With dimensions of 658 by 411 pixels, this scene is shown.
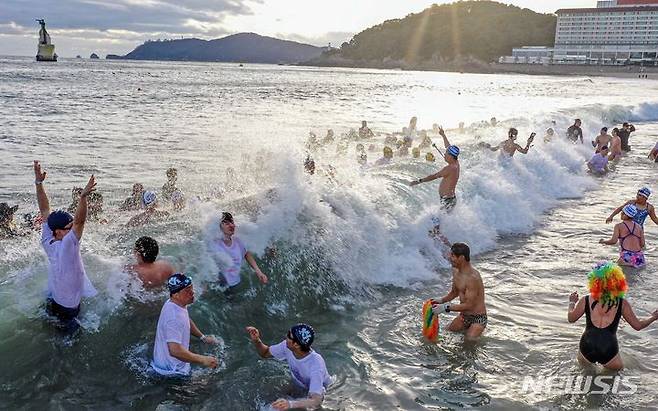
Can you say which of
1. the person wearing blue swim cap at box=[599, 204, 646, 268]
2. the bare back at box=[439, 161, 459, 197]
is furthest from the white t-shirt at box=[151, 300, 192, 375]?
the person wearing blue swim cap at box=[599, 204, 646, 268]

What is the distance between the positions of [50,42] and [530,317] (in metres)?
116

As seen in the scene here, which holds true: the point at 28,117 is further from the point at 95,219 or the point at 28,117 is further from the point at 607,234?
the point at 607,234

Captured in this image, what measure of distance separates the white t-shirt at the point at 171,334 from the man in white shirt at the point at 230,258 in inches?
75.3

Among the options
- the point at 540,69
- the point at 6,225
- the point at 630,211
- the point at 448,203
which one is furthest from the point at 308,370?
the point at 540,69

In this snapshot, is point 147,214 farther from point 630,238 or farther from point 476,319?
point 630,238

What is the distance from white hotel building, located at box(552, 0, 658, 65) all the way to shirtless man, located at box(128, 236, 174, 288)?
148 m

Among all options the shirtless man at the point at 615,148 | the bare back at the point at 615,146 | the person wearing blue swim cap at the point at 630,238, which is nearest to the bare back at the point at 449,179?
the person wearing blue swim cap at the point at 630,238

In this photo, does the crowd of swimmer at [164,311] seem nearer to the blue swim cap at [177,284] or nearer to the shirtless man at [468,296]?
the blue swim cap at [177,284]

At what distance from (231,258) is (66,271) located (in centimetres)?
222

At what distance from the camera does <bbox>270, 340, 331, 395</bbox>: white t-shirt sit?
202 inches

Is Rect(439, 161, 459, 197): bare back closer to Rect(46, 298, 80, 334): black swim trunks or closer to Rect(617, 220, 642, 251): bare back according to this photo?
Rect(617, 220, 642, 251): bare back

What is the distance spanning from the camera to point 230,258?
23.9 feet

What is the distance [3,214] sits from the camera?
866 cm

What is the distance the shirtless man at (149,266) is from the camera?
6027mm
